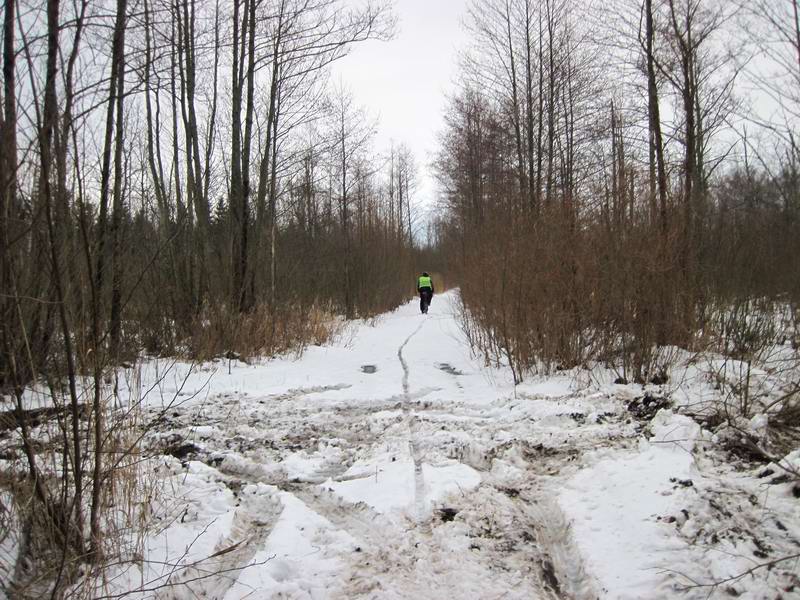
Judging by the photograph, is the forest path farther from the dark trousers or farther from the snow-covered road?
the dark trousers

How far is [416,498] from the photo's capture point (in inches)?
117

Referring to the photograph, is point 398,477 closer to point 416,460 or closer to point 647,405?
point 416,460

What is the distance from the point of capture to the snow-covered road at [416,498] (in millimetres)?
2154

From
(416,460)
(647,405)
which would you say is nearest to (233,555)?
(416,460)

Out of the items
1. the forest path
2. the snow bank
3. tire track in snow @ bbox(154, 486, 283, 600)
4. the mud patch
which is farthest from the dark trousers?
tire track in snow @ bbox(154, 486, 283, 600)

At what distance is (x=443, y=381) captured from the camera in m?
6.84

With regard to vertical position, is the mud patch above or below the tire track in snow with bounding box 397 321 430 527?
above

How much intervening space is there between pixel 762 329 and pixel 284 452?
612 cm

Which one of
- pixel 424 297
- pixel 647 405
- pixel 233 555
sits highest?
pixel 424 297

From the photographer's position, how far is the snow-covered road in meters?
2.15

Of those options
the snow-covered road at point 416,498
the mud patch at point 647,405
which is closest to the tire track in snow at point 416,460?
the snow-covered road at point 416,498

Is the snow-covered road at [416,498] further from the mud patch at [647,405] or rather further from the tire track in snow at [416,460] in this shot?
the mud patch at [647,405]

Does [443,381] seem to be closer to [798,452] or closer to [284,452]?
[284,452]

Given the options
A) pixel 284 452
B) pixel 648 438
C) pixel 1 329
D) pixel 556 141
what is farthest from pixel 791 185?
pixel 556 141
